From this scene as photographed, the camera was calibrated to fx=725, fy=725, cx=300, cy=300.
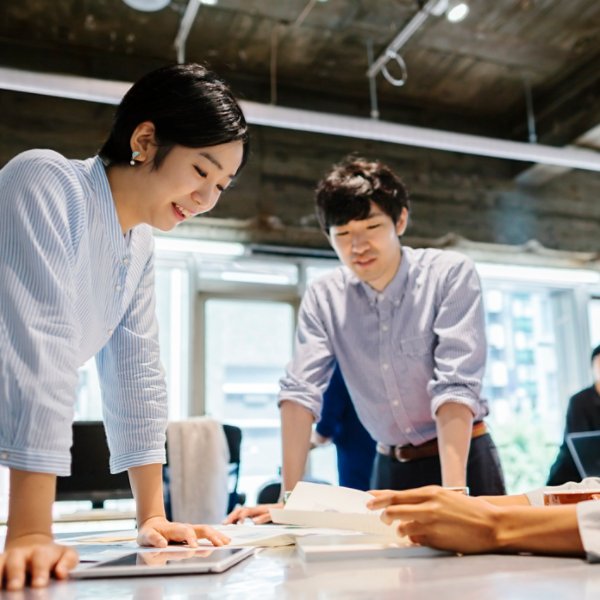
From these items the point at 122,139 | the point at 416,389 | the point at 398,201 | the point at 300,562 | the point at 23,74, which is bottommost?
the point at 300,562

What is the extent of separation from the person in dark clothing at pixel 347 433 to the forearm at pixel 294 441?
0.90ft

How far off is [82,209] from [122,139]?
24cm

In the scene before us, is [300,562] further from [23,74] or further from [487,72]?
[487,72]

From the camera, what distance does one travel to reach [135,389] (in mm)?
1273

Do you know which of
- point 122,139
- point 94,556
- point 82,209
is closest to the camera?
point 94,556

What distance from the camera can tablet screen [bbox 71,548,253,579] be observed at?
2.34ft

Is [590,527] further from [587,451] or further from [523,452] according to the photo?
[523,452]

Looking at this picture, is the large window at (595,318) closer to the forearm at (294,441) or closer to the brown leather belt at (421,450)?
the brown leather belt at (421,450)

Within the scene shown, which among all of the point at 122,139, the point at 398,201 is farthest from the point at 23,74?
the point at 122,139

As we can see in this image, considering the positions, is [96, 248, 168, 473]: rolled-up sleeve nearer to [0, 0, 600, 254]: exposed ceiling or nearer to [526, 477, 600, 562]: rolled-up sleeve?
[526, 477, 600, 562]: rolled-up sleeve

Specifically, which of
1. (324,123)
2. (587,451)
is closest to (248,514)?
(587,451)

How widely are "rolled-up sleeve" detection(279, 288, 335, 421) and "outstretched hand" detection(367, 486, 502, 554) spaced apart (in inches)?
38.7

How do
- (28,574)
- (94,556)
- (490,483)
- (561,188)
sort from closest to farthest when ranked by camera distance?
(28,574) < (94,556) < (490,483) < (561,188)

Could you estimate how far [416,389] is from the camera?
5.82 ft
